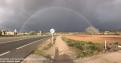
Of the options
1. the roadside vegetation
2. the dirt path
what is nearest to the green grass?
the roadside vegetation

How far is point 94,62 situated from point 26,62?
4.55 metres

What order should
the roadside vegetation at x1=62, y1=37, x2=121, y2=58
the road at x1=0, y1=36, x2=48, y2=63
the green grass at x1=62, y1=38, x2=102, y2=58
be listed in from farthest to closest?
1. the roadside vegetation at x1=62, y1=37, x2=121, y2=58
2. the green grass at x1=62, y1=38, x2=102, y2=58
3. the road at x1=0, y1=36, x2=48, y2=63

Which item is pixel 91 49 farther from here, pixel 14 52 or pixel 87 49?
pixel 14 52

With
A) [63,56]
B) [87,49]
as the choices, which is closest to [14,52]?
[63,56]

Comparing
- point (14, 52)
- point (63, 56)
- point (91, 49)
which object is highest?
point (14, 52)

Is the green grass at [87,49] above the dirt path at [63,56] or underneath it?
above

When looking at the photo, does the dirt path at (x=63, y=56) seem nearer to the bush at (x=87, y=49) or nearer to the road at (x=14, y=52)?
the bush at (x=87, y=49)

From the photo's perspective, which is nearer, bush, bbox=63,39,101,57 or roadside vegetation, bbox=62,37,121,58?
bush, bbox=63,39,101,57

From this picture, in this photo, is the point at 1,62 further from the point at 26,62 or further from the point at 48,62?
the point at 48,62

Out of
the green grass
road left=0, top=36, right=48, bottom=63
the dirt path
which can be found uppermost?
road left=0, top=36, right=48, bottom=63

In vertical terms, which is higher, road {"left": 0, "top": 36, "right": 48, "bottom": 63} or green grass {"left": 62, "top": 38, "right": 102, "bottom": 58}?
road {"left": 0, "top": 36, "right": 48, "bottom": 63}

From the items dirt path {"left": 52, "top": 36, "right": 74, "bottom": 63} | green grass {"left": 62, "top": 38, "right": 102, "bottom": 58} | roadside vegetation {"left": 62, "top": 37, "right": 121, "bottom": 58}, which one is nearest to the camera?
dirt path {"left": 52, "top": 36, "right": 74, "bottom": 63}

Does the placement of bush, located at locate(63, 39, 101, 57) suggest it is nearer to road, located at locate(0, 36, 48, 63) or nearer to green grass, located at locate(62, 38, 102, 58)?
green grass, located at locate(62, 38, 102, 58)

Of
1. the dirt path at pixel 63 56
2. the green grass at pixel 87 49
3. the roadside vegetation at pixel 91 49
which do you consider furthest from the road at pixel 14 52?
the green grass at pixel 87 49
